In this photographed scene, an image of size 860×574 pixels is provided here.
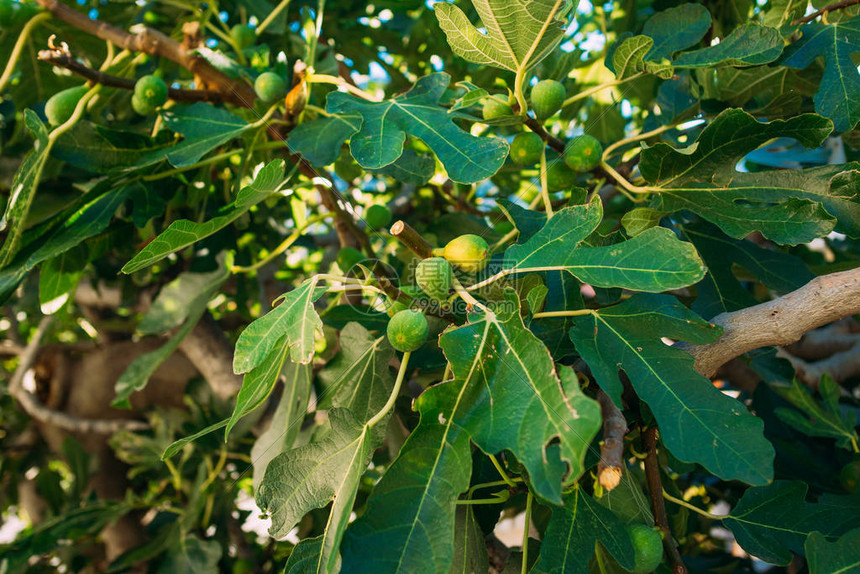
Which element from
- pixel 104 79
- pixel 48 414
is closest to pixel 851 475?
pixel 104 79

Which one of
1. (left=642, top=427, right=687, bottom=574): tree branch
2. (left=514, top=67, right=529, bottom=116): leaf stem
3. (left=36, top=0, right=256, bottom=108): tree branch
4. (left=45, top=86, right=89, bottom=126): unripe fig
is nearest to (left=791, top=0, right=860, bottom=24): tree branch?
(left=514, top=67, right=529, bottom=116): leaf stem

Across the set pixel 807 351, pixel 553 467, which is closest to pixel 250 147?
pixel 553 467

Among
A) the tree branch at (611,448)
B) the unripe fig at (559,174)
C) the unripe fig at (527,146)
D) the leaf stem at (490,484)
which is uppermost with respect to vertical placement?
the unripe fig at (527,146)

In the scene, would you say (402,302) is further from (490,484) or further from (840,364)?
(840,364)

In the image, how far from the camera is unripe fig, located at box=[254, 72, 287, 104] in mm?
1438

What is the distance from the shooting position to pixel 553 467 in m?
0.79

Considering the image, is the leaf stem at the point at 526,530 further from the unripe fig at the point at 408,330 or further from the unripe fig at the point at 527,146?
the unripe fig at the point at 527,146

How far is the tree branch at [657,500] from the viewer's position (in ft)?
3.41

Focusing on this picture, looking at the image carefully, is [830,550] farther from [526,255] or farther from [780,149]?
[780,149]

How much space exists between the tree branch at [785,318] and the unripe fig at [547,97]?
535 millimetres

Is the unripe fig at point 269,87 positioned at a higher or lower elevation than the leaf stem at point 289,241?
higher

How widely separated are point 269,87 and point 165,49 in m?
0.39

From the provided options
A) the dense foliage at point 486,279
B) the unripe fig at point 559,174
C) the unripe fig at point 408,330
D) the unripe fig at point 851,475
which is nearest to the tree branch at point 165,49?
the dense foliage at point 486,279

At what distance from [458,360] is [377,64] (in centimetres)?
182
